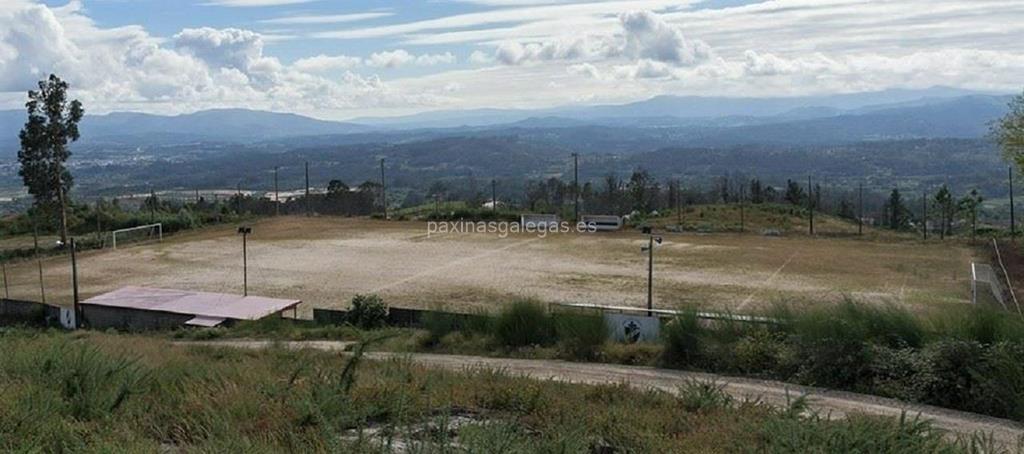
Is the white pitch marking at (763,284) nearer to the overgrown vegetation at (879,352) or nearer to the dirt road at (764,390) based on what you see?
the overgrown vegetation at (879,352)

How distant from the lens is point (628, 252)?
121 ft

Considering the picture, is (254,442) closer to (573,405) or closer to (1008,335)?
(573,405)

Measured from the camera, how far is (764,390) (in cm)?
1123

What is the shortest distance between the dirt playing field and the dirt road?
30.8 ft

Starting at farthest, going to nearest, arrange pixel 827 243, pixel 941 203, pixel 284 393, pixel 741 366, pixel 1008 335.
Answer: pixel 941 203, pixel 827 243, pixel 741 366, pixel 1008 335, pixel 284 393

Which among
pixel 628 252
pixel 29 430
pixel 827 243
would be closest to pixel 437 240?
pixel 628 252

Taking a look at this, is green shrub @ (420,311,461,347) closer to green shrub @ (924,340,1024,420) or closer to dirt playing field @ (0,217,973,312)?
dirt playing field @ (0,217,973,312)

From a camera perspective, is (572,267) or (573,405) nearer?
(573,405)

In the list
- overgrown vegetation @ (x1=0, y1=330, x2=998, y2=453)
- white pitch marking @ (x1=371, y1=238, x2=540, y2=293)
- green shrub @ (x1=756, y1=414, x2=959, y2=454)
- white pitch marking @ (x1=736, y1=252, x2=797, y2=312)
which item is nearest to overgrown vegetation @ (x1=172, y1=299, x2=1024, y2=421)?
overgrown vegetation @ (x1=0, y1=330, x2=998, y2=453)

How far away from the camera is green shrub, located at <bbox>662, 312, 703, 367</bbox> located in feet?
44.1

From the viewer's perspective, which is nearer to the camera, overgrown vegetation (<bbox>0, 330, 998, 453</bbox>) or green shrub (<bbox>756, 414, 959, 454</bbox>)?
green shrub (<bbox>756, 414, 959, 454</bbox>)

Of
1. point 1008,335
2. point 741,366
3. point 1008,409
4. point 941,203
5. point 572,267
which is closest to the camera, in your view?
point 1008,409

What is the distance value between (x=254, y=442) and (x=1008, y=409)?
807 centimetres

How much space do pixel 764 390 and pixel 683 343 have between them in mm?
2389
